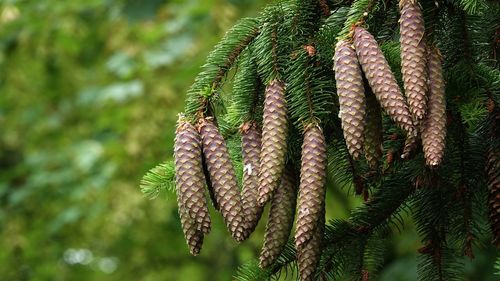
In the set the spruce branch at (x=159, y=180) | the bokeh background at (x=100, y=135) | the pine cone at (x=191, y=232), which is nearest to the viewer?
the pine cone at (x=191, y=232)

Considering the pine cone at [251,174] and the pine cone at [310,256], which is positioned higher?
the pine cone at [251,174]

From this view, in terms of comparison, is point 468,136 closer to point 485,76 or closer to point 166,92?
point 485,76

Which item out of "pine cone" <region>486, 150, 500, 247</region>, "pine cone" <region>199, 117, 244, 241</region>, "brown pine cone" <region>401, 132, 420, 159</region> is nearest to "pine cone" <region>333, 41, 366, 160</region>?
"brown pine cone" <region>401, 132, 420, 159</region>

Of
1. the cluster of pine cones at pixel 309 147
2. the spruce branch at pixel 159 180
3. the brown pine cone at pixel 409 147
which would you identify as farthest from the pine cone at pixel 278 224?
the spruce branch at pixel 159 180

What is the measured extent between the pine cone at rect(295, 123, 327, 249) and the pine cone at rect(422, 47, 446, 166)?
174 millimetres

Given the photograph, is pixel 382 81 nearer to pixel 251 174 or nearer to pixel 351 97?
pixel 351 97

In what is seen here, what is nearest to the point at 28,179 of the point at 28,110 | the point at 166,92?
the point at 28,110

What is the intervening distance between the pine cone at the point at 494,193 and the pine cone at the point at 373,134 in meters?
0.30

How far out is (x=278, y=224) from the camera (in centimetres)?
138

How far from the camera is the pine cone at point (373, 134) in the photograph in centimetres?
134

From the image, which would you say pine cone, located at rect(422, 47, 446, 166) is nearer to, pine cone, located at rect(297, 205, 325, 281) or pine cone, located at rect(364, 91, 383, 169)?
pine cone, located at rect(364, 91, 383, 169)

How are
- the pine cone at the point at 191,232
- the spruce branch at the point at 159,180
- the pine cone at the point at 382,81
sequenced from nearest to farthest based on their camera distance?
the pine cone at the point at 382,81, the pine cone at the point at 191,232, the spruce branch at the point at 159,180

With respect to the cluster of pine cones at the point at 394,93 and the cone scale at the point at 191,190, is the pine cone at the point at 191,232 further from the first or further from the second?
the cluster of pine cones at the point at 394,93

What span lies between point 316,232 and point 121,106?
14.7 ft
